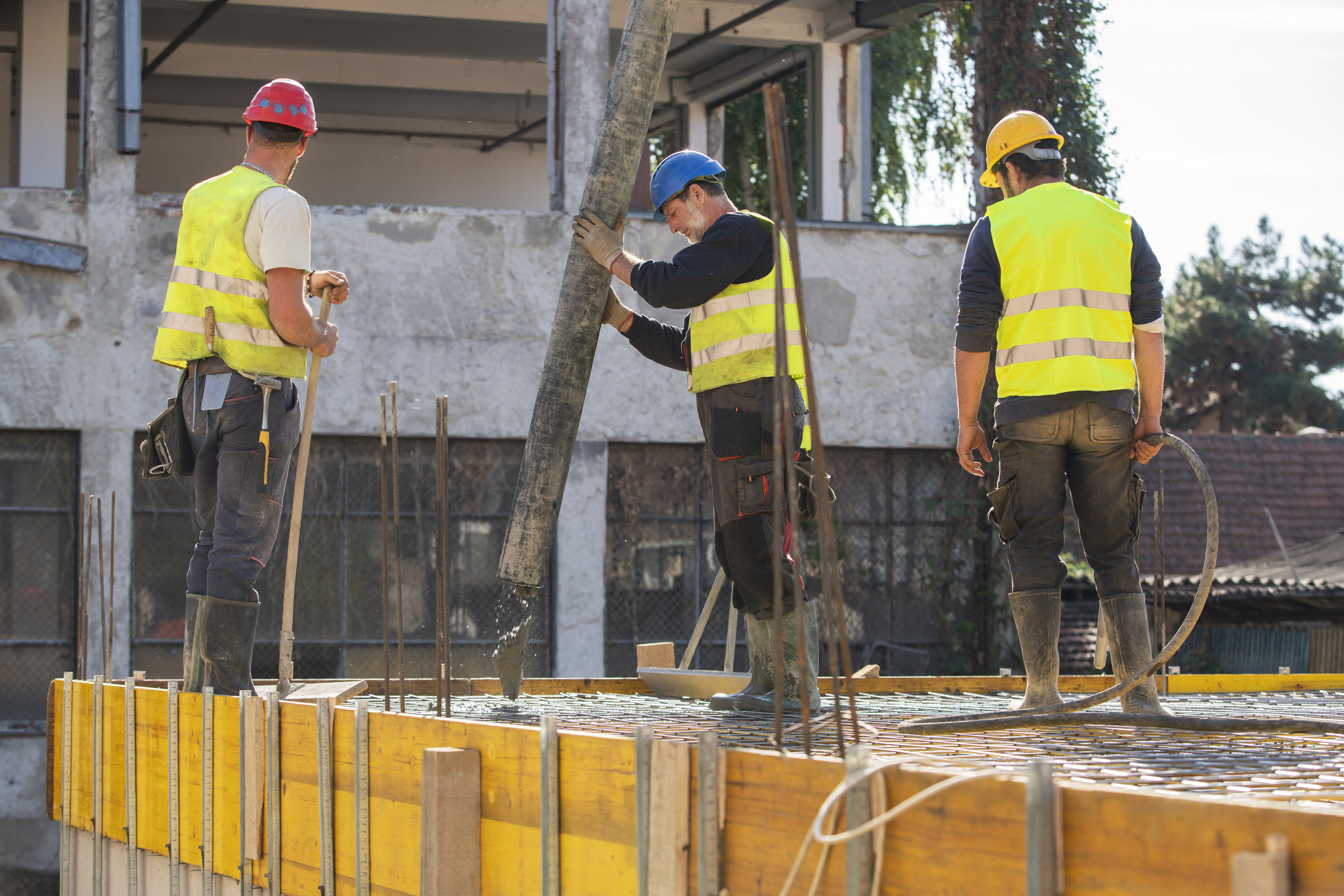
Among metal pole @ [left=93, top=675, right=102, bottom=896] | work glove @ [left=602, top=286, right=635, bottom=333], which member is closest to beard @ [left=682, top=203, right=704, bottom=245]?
work glove @ [left=602, top=286, right=635, bottom=333]

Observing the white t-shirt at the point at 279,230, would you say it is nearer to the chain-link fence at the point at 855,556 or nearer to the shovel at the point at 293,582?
the shovel at the point at 293,582

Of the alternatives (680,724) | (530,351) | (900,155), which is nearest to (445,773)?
(680,724)

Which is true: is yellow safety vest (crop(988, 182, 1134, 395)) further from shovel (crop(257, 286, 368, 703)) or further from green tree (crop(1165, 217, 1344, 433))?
green tree (crop(1165, 217, 1344, 433))

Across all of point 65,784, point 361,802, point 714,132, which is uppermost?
point 714,132

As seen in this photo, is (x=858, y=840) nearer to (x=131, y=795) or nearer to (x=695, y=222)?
(x=695, y=222)

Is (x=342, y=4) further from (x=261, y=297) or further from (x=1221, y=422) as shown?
(x=1221, y=422)

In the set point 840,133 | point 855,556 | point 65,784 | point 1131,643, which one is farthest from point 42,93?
point 1131,643

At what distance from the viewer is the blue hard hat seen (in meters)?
4.64

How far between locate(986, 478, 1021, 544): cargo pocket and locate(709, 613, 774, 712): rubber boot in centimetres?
84

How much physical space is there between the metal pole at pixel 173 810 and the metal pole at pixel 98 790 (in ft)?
2.43

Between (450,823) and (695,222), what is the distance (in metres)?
2.28

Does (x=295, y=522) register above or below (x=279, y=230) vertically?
below

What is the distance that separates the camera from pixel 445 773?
3230 millimetres

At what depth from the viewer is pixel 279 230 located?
176 inches
